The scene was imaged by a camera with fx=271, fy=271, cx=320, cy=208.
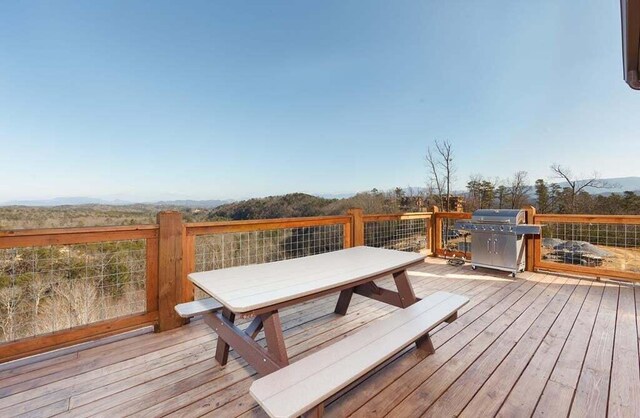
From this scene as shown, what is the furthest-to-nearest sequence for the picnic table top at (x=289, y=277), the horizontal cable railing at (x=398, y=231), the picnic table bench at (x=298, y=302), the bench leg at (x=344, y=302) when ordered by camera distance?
the horizontal cable railing at (x=398, y=231) → the bench leg at (x=344, y=302) → the picnic table top at (x=289, y=277) → the picnic table bench at (x=298, y=302)

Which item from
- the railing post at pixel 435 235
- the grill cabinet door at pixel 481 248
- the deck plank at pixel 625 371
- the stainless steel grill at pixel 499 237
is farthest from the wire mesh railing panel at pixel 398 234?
the deck plank at pixel 625 371

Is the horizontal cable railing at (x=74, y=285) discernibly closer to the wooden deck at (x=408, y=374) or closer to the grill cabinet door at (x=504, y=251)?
the wooden deck at (x=408, y=374)

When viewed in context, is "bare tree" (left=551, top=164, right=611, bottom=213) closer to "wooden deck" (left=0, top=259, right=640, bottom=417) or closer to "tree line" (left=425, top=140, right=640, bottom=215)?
"tree line" (left=425, top=140, right=640, bottom=215)

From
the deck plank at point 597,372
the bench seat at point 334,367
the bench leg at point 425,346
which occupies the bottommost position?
the deck plank at point 597,372

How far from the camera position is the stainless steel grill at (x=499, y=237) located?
429 cm

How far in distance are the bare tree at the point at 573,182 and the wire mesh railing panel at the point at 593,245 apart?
25.0 feet

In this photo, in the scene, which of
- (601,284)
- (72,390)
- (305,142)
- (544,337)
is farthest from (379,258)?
(305,142)

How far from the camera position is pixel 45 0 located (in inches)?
222

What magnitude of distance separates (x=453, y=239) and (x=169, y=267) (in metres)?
5.35

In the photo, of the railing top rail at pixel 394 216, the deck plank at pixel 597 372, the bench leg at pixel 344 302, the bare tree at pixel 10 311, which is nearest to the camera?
the deck plank at pixel 597 372

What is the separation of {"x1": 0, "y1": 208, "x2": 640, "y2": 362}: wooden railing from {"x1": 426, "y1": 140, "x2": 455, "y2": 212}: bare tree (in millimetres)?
5624

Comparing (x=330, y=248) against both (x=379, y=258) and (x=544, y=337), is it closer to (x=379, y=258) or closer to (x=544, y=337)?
(x=379, y=258)

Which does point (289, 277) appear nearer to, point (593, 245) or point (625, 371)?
point (625, 371)

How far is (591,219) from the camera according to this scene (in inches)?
160
